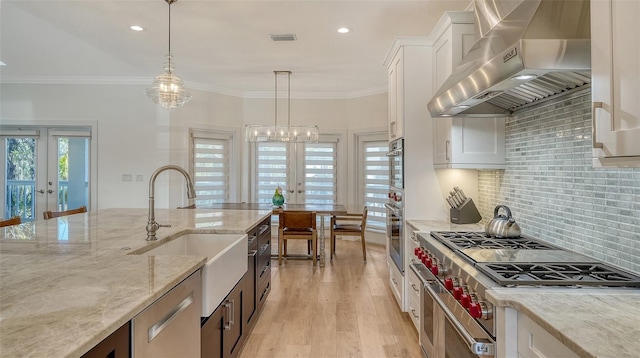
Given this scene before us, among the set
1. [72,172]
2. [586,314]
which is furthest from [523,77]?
[72,172]

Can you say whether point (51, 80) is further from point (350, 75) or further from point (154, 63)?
point (350, 75)

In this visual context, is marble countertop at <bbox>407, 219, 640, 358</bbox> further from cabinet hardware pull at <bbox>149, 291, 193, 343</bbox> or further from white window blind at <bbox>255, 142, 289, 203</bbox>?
white window blind at <bbox>255, 142, 289, 203</bbox>

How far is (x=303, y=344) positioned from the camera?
262 cm

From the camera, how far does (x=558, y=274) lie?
1.39m

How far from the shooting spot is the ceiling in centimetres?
329

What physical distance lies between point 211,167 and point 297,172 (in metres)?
1.52

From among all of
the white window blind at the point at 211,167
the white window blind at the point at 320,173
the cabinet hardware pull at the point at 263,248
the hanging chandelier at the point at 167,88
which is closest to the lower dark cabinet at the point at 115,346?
the cabinet hardware pull at the point at 263,248

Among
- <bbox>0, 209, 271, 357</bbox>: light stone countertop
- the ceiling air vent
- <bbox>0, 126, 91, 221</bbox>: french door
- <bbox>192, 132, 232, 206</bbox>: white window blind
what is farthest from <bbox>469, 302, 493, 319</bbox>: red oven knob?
<bbox>0, 126, 91, 221</bbox>: french door

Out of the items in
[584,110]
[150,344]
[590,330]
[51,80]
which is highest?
[51,80]

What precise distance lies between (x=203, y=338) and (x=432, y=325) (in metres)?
1.24

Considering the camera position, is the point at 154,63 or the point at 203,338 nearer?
the point at 203,338

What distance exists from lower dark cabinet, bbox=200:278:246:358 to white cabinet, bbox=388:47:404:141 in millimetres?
1867

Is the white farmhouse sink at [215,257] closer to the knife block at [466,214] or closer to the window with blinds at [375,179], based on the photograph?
the knife block at [466,214]

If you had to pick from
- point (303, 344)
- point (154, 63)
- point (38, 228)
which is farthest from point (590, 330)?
point (154, 63)
